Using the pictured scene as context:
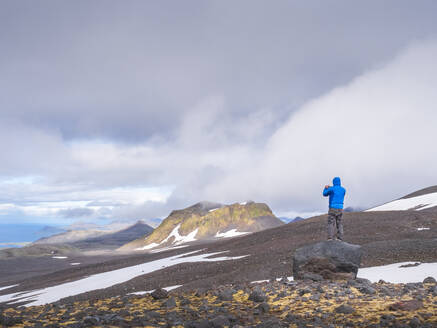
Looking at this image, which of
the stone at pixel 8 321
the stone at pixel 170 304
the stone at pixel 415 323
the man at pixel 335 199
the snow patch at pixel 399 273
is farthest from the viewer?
the man at pixel 335 199

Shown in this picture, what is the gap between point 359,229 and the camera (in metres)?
43.0

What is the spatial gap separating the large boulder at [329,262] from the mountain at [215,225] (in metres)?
151

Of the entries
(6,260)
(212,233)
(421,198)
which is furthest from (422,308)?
(6,260)

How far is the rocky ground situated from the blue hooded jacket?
163 inches

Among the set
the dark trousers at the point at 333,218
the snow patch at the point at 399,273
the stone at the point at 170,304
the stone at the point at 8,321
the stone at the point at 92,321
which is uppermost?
the dark trousers at the point at 333,218

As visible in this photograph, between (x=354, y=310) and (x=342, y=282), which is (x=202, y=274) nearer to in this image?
(x=342, y=282)

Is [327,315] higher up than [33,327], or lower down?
lower down

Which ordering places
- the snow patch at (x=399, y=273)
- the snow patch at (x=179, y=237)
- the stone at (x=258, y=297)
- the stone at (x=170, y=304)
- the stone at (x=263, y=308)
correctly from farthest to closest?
1. the snow patch at (x=179, y=237)
2. the snow patch at (x=399, y=273)
3. the stone at (x=170, y=304)
4. the stone at (x=258, y=297)
5. the stone at (x=263, y=308)

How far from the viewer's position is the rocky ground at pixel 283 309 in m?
9.25

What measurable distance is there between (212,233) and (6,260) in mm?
99178

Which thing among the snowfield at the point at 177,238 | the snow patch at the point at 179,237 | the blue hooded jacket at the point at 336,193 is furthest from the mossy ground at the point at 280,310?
the snowfield at the point at 177,238

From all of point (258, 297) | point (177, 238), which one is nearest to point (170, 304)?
point (258, 297)

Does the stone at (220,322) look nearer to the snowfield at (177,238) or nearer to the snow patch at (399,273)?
the snow patch at (399,273)

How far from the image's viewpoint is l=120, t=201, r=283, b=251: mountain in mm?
171500
